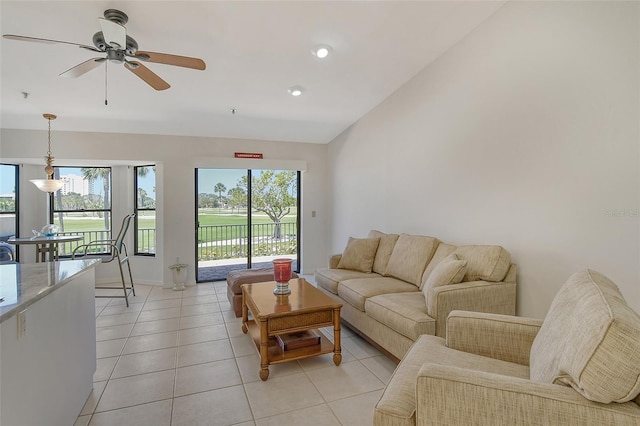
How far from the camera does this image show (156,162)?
195 inches

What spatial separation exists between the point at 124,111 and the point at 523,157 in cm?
446

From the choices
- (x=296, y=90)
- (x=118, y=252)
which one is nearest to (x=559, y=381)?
(x=296, y=90)

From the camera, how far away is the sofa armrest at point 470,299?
2.33 meters

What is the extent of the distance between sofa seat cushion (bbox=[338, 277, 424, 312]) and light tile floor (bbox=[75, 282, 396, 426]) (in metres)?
0.40

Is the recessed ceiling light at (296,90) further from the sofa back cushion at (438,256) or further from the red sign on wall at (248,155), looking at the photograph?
the sofa back cushion at (438,256)

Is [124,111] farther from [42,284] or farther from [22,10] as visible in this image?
[42,284]

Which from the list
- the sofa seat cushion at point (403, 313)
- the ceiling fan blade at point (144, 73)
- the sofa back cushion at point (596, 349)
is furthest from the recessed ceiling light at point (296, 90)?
the sofa back cushion at point (596, 349)

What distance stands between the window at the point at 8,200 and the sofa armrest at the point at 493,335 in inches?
249

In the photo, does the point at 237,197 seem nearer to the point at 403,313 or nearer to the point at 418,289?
the point at 418,289

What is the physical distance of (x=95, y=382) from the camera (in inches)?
92.4

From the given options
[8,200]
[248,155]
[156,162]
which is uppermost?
[248,155]

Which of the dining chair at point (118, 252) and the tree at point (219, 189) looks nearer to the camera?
the dining chair at point (118, 252)

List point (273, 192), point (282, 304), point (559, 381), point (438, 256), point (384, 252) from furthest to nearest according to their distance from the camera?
point (273, 192) → point (384, 252) → point (438, 256) → point (282, 304) → point (559, 381)

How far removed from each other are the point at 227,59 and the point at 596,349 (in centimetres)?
329
